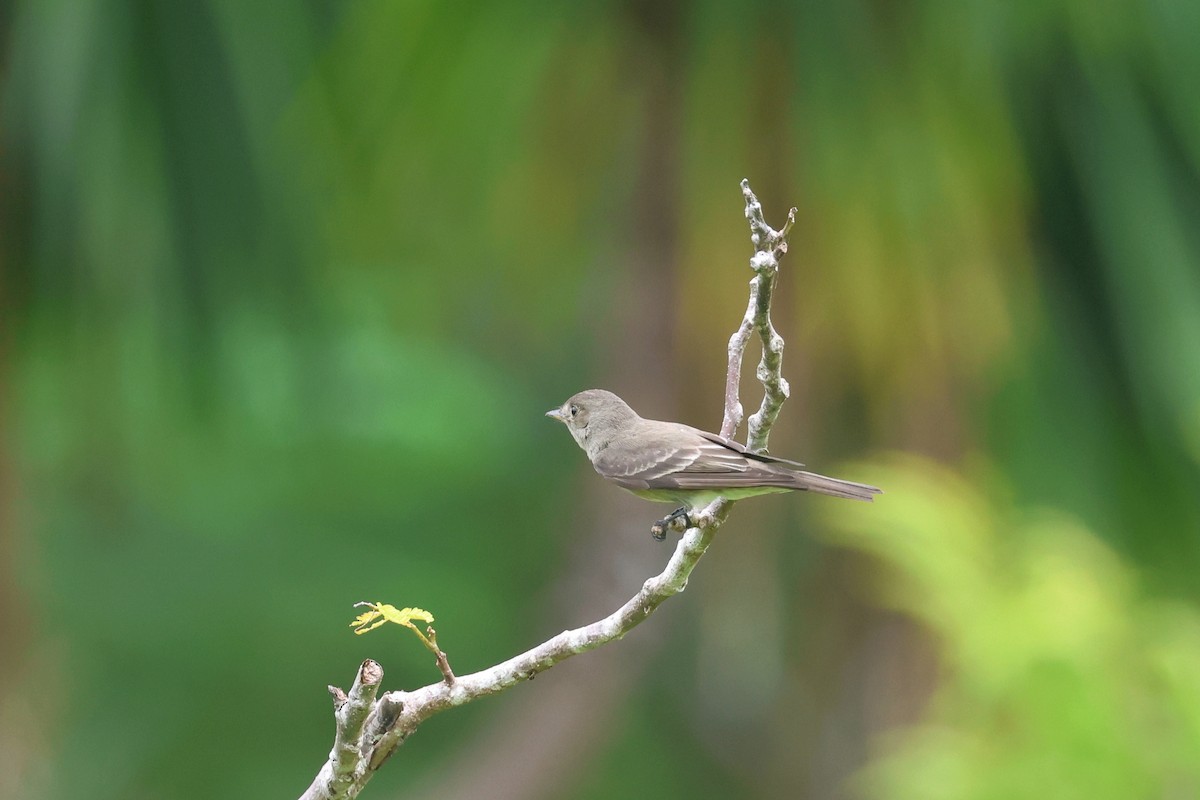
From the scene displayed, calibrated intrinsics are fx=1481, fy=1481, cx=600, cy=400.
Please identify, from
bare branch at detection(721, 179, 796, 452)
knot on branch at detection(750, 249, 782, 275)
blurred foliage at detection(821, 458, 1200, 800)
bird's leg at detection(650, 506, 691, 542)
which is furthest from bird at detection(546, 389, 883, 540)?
blurred foliage at detection(821, 458, 1200, 800)

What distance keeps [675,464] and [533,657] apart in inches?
44.6

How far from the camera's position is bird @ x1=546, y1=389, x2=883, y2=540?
12.5ft

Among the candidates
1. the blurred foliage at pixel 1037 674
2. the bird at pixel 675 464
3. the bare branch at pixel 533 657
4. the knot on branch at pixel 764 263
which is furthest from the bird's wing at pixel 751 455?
the blurred foliage at pixel 1037 674

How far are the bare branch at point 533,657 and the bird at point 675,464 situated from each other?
0.32 meters

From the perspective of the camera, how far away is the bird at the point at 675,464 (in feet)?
12.5

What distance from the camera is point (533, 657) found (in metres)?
3.39

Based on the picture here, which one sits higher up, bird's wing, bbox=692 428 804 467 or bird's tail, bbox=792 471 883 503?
bird's wing, bbox=692 428 804 467

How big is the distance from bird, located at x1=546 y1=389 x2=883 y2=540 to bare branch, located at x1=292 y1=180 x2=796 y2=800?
0.32 meters

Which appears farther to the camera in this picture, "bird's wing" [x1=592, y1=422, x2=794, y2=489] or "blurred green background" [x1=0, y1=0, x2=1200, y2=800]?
"blurred green background" [x1=0, y1=0, x2=1200, y2=800]

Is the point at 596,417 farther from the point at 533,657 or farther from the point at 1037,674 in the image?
the point at 533,657

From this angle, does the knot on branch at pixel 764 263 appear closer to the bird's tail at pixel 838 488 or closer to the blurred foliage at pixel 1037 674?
the bird's tail at pixel 838 488

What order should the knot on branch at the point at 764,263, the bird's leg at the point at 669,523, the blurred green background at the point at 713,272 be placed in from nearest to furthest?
1. the knot on branch at the point at 764,263
2. the bird's leg at the point at 669,523
3. the blurred green background at the point at 713,272

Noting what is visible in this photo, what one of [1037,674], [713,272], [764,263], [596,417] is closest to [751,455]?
[764,263]

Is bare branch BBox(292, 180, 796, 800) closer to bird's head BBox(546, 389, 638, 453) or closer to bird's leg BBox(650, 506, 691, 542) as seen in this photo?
bird's leg BBox(650, 506, 691, 542)
